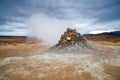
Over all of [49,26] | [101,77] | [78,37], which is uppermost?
[49,26]

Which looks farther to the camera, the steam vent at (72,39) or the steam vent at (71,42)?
the steam vent at (72,39)

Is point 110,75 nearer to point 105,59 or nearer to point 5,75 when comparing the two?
point 105,59

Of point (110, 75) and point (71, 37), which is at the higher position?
point (71, 37)

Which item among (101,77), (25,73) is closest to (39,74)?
(25,73)

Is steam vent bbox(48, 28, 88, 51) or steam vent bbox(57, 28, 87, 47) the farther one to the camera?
steam vent bbox(57, 28, 87, 47)

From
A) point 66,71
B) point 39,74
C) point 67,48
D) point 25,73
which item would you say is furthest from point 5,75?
point 67,48

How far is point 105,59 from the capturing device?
14656 mm

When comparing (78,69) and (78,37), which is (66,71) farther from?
(78,37)

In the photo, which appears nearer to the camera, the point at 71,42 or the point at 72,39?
the point at 71,42

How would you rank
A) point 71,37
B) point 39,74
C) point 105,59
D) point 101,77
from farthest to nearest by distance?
point 71,37 < point 105,59 < point 39,74 < point 101,77

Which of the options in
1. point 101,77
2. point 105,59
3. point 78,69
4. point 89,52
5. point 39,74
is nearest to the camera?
point 101,77

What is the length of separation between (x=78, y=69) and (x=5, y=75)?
6.68 metres

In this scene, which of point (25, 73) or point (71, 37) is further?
point (71, 37)

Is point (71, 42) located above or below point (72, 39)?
below
